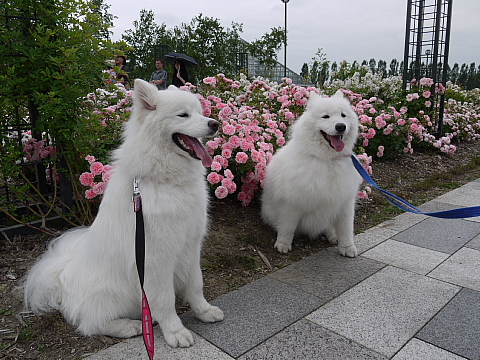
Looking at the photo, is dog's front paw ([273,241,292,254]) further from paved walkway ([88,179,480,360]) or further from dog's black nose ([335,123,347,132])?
dog's black nose ([335,123,347,132])

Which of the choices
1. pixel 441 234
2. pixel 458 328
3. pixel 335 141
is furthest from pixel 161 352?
pixel 441 234

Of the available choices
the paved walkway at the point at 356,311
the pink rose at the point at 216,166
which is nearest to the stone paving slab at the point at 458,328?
the paved walkway at the point at 356,311

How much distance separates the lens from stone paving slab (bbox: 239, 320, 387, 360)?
225cm

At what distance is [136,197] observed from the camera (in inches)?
86.2

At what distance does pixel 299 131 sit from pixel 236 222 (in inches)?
56.2

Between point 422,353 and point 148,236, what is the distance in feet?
6.02

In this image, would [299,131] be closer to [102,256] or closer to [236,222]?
[236,222]

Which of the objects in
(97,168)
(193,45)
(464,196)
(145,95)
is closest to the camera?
(145,95)

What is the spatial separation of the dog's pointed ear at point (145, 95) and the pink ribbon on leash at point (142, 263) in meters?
0.51

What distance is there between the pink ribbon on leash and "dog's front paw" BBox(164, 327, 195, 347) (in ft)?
0.86

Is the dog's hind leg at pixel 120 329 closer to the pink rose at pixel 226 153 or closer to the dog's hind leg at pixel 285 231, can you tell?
the dog's hind leg at pixel 285 231

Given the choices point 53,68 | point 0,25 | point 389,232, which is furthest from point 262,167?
point 0,25

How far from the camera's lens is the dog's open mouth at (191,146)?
7.52 ft

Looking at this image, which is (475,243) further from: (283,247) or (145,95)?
(145,95)
